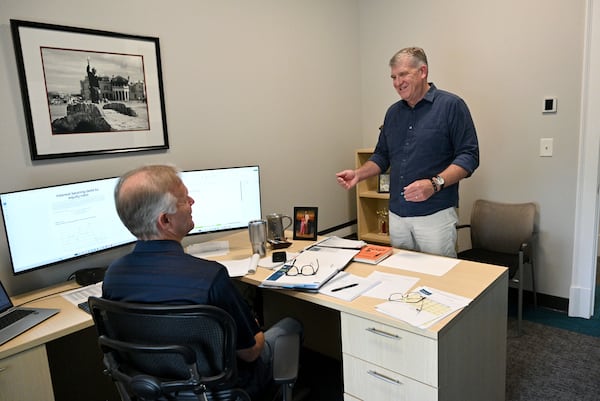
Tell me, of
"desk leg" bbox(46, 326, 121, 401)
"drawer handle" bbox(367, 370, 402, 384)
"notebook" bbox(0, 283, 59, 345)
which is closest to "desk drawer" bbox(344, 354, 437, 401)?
"drawer handle" bbox(367, 370, 402, 384)

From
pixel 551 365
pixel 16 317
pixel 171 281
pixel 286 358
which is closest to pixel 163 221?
pixel 171 281

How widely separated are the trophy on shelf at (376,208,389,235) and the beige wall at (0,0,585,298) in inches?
15.3

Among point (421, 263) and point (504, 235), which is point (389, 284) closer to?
point (421, 263)

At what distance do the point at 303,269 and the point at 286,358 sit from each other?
0.48 m

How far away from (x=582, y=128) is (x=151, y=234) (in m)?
2.71

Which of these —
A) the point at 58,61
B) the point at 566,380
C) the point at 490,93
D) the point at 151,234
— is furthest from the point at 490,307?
the point at 58,61

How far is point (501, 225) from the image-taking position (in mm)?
3049

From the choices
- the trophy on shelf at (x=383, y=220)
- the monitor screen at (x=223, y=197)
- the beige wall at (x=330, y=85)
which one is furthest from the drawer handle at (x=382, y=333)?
the trophy on shelf at (x=383, y=220)

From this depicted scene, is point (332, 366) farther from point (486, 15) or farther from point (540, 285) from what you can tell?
point (486, 15)

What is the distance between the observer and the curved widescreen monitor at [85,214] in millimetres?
1790

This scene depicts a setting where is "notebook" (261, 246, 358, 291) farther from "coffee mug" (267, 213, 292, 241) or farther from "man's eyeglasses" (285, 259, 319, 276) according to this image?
"coffee mug" (267, 213, 292, 241)

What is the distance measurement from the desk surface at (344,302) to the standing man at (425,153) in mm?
401

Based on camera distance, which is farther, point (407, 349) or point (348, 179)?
point (348, 179)

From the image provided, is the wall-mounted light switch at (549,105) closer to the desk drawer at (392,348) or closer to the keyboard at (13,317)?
the desk drawer at (392,348)
